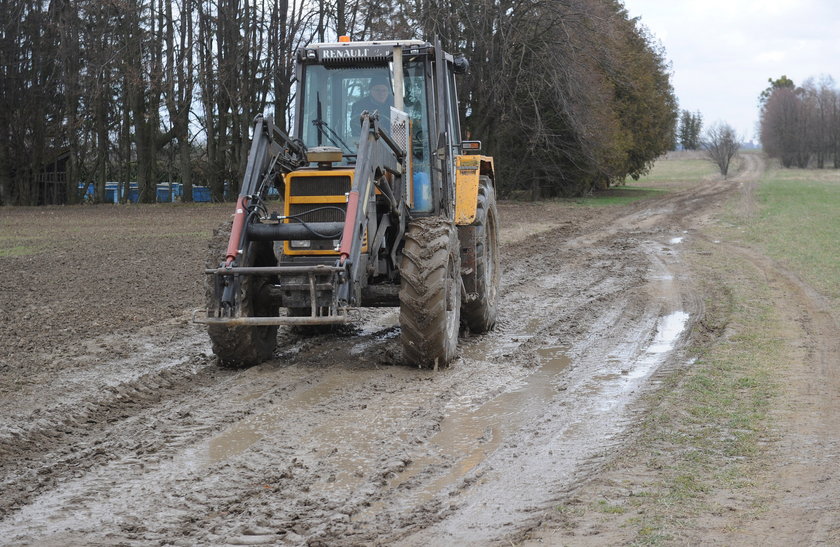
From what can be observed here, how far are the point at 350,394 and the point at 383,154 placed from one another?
2241 millimetres

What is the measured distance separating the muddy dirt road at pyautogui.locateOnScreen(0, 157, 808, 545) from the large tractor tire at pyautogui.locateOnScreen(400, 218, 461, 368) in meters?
0.21

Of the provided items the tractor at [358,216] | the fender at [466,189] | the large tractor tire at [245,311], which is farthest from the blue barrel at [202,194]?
the large tractor tire at [245,311]

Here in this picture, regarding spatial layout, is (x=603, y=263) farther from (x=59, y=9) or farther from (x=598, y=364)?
(x=59, y=9)

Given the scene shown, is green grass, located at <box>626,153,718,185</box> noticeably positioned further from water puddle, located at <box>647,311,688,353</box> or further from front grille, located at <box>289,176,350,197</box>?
front grille, located at <box>289,176,350,197</box>

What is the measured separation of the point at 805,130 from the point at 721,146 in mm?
41741

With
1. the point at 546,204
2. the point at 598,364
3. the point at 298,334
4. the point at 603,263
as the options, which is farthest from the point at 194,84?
the point at 598,364

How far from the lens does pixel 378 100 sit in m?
9.07

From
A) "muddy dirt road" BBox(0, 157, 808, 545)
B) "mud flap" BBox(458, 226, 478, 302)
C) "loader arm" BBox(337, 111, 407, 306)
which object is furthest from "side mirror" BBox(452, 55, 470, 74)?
"muddy dirt road" BBox(0, 157, 808, 545)

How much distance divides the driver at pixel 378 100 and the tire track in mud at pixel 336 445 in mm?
2314

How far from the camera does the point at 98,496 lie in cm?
507

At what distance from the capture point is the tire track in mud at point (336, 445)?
4.72 meters

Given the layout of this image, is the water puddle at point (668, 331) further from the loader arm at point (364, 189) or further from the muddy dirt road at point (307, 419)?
the loader arm at point (364, 189)

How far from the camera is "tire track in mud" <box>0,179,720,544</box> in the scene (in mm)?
4723

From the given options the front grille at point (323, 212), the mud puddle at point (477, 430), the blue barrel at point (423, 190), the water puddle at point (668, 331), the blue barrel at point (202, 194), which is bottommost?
the mud puddle at point (477, 430)
